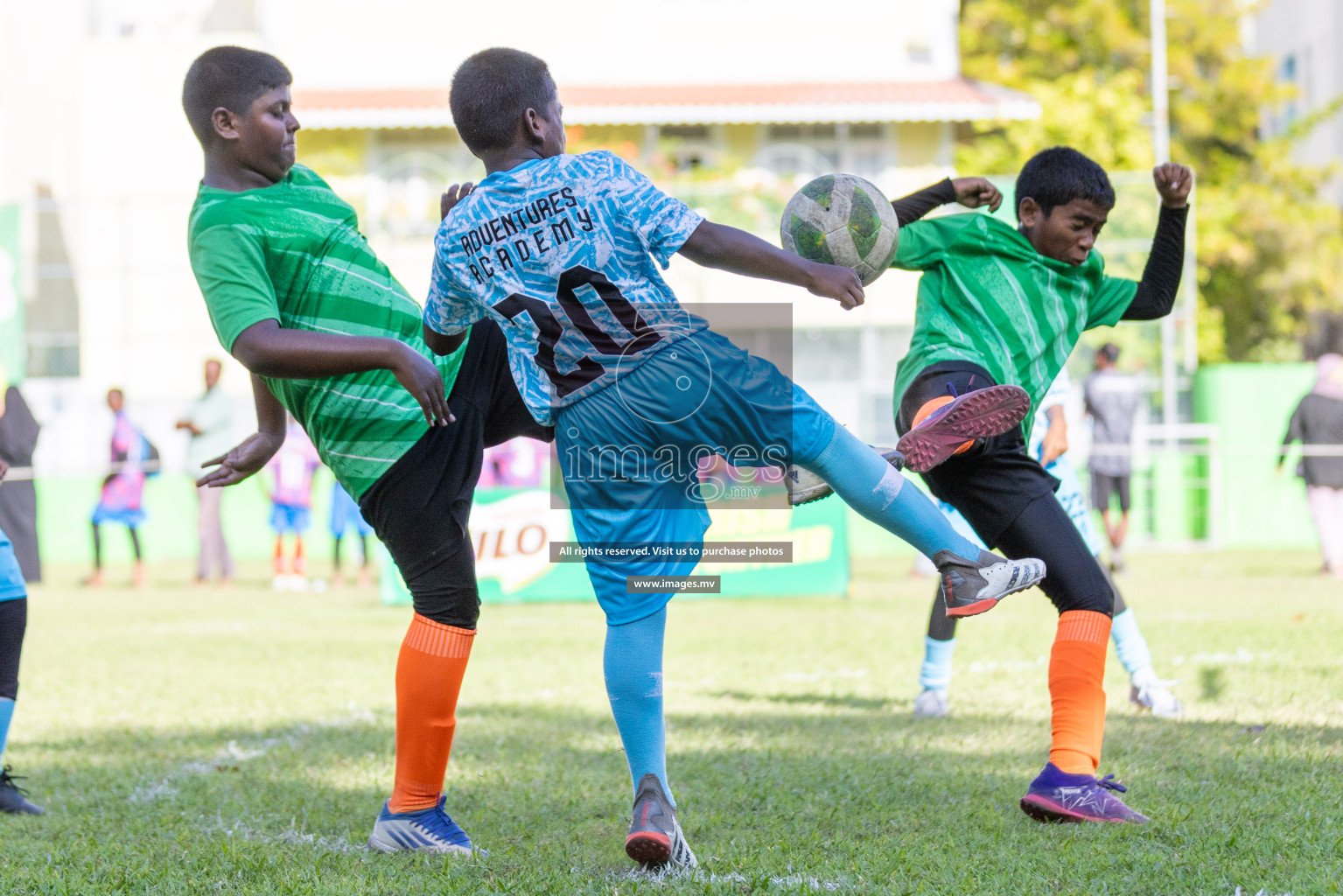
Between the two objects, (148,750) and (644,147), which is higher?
(644,147)

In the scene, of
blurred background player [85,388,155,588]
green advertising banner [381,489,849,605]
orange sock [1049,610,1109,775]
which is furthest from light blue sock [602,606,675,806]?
blurred background player [85,388,155,588]

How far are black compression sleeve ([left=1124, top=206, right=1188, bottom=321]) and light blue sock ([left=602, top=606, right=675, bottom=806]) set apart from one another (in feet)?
6.58

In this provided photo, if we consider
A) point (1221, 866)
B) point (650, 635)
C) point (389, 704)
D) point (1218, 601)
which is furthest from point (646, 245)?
point (1218, 601)

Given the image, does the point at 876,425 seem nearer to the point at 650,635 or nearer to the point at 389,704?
the point at 389,704

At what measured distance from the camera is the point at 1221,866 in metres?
3.34

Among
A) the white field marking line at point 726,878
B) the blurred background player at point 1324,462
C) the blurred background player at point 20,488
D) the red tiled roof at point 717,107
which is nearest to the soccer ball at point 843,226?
the white field marking line at point 726,878

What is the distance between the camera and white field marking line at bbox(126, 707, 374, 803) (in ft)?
15.5

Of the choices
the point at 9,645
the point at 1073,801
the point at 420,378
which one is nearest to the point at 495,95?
the point at 420,378

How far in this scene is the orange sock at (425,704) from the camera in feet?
12.2

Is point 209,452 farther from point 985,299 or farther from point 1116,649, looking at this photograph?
point 985,299

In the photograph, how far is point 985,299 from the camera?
4105 millimetres

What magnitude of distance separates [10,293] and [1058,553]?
14797mm

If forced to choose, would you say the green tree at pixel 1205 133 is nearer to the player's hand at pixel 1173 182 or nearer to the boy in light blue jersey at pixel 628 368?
the player's hand at pixel 1173 182

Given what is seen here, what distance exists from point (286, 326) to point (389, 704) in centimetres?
357
